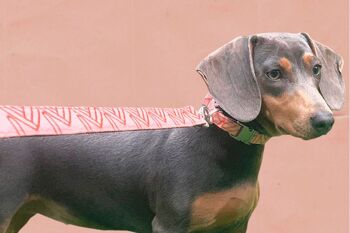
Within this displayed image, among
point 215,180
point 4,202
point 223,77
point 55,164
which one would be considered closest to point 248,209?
point 215,180

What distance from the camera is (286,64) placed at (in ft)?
5.85

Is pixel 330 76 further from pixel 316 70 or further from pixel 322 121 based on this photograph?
pixel 322 121

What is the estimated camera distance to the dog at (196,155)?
5.87 ft

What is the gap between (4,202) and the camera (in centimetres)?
192

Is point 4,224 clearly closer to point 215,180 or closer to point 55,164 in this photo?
point 55,164

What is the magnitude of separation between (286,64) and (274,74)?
1.6 inches

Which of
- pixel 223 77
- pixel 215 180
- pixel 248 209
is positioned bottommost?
pixel 248 209

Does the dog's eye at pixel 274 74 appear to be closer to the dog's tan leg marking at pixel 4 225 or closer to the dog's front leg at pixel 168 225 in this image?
the dog's front leg at pixel 168 225

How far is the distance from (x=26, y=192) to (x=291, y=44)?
88 cm

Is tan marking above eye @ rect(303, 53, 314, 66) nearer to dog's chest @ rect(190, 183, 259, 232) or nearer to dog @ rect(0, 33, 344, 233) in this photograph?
dog @ rect(0, 33, 344, 233)

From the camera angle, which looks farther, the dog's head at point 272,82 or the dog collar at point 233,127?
the dog collar at point 233,127

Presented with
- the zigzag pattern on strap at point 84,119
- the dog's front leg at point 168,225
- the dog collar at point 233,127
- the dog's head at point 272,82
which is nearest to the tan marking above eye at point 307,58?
the dog's head at point 272,82

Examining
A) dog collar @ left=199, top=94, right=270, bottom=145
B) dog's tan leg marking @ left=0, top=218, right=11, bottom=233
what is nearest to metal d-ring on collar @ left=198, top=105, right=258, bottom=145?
dog collar @ left=199, top=94, right=270, bottom=145

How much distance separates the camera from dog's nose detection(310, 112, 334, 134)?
168cm
